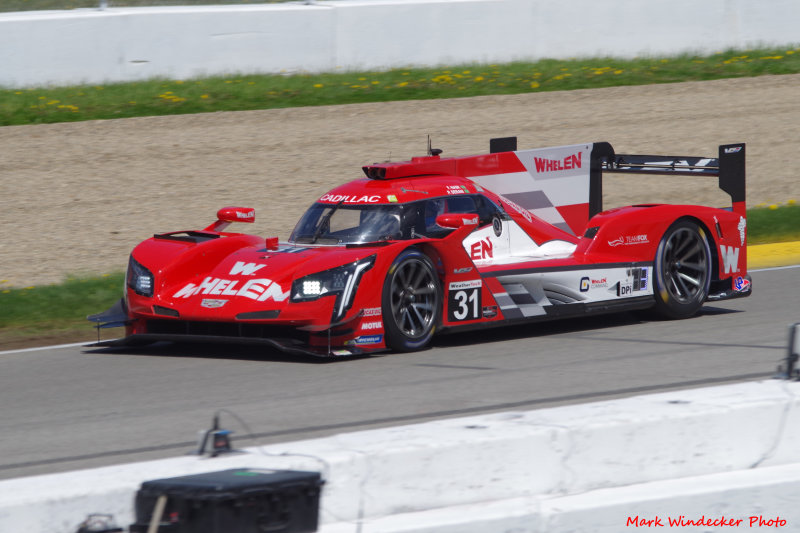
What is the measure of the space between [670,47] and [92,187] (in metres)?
11.7

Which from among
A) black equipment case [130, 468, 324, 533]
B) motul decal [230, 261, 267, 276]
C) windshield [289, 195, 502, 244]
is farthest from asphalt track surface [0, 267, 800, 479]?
black equipment case [130, 468, 324, 533]

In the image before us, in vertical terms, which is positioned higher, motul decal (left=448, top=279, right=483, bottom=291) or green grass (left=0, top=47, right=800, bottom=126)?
green grass (left=0, top=47, right=800, bottom=126)

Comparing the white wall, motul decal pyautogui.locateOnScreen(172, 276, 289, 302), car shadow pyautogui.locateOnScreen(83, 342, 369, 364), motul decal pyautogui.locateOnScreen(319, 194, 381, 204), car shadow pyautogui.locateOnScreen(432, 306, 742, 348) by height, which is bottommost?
car shadow pyautogui.locateOnScreen(432, 306, 742, 348)

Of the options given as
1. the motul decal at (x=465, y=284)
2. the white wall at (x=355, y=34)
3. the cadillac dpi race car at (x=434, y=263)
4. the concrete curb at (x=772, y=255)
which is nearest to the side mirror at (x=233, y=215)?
the cadillac dpi race car at (x=434, y=263)

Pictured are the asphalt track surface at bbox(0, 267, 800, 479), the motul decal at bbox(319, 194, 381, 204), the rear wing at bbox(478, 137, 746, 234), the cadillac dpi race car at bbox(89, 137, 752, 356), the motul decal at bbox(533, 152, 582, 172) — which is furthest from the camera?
the motul decal at bbox(533, 152, 582, 172)

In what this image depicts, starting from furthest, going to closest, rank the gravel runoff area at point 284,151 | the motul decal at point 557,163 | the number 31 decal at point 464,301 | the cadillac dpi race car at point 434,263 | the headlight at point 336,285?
the gravel runoff area at point 284,151, the motul decal at point 557,163, the number 31 decal at point 464,301, the cadillac dpi race car at point 434,263, the headlight at point 336,285

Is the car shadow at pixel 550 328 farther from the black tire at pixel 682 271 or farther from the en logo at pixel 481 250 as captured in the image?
the en logo at pixel 481 250

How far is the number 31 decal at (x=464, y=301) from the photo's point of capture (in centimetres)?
925

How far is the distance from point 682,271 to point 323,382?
4057 millimetres

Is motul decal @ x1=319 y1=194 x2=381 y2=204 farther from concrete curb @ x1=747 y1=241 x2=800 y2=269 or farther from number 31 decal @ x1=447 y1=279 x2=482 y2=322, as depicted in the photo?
concrete curb @ x1=747 y1=241 x2=800 y2=269

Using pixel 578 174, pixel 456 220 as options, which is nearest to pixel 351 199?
pixel 456 220

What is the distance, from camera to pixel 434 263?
30.1 feet

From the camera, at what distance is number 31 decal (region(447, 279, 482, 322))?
9.25m

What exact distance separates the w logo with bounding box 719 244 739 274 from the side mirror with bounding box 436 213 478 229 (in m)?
2.75
